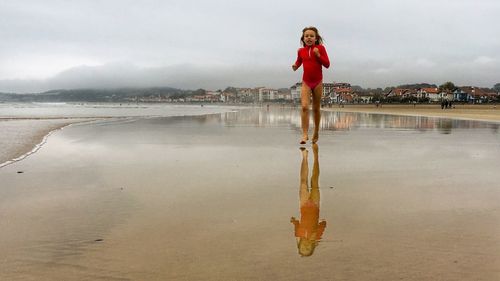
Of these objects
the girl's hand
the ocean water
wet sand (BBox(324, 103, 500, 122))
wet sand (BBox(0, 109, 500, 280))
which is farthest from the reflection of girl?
the ocean water

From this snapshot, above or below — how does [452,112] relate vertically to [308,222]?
below

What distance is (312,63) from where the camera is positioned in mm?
8227

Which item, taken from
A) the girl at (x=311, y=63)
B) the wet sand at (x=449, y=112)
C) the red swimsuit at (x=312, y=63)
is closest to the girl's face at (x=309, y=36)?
Result: the girl at (x=311, y=63)

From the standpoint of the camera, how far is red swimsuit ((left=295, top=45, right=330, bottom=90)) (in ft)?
26.7

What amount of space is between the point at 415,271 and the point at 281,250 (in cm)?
74

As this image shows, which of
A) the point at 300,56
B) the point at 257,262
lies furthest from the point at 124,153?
the point at 257,262

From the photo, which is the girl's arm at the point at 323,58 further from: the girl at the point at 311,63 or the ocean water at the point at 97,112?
the ocean water at the point at 97,112

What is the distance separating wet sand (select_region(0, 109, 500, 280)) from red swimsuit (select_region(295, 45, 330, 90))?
283cm

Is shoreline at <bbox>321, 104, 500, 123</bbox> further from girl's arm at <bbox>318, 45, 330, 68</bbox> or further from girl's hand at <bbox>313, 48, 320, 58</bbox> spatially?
girl's hand at <bbox>313, 48, 320, 58</bbox>

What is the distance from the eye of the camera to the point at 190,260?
233 centimetres

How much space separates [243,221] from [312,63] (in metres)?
5.72

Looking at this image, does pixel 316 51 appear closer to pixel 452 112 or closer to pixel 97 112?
pixel 452 112

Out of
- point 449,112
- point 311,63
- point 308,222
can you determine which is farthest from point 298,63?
point 449,112

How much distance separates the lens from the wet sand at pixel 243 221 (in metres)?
2.22
